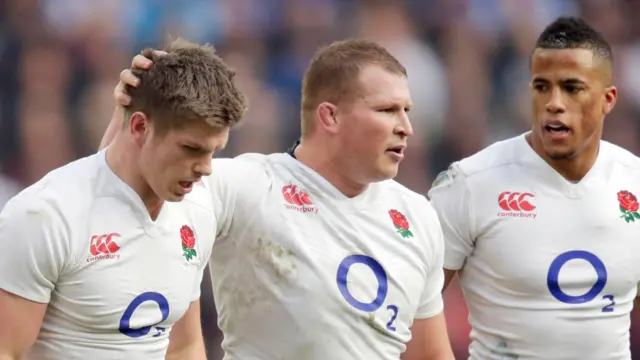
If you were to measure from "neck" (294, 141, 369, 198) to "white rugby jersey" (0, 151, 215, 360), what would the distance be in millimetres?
656

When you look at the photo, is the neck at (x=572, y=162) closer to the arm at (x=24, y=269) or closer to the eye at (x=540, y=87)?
the eye at (x=540, y=87)

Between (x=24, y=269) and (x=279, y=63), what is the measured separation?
487 cm

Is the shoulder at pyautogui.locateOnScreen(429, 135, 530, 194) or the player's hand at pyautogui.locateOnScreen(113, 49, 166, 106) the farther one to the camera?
the shoulder at pyautogui.locateOnScreen(429, 135, 530, 194)

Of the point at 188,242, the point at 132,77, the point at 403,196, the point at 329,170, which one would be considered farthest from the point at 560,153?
the point at 132,77

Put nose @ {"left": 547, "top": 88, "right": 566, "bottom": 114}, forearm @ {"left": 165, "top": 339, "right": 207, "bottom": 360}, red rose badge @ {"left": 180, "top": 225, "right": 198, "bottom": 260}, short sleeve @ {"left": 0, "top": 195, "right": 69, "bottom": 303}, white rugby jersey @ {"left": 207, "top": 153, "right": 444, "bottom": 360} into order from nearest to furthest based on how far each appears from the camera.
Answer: short sleeve @ {"left": 0, "top": 195, "right": 69, "bottom": 303} < red rose badge @ {"left": 180, "top": 225, "right": 198, "bottom": 260} < white rugby jersey @ {"left": 207, "top": 153, "right": 444, "bottom": 360} < forearm @ {"left": 165, "top": 339, "right": 207, "bottom": 360} < nose @ {"left": 547, "top": 88, "right": 566, "bottom": 114}

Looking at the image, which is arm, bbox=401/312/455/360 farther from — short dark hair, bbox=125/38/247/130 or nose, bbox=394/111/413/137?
short dark hair, bbox=125/38/247/130

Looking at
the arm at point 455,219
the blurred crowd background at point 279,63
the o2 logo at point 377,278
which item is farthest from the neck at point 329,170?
the blurred crowd background at point 279,63

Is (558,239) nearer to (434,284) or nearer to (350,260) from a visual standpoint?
(434,284)

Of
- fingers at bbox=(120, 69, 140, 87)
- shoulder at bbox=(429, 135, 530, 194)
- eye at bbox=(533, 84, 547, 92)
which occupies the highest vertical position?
eye at bbox=(533, 84, 547, 92)

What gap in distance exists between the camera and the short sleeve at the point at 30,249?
143 inches

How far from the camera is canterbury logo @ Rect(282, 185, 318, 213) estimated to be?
174 inches

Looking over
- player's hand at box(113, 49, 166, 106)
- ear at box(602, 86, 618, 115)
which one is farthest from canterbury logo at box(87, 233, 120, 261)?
ear at box(602, 86, 618, 115)

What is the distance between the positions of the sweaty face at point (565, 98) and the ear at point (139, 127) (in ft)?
5.74

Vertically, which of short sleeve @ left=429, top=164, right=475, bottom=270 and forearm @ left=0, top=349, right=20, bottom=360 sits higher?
short sleeve @ left=429, top=164, right=475, bottom=270
